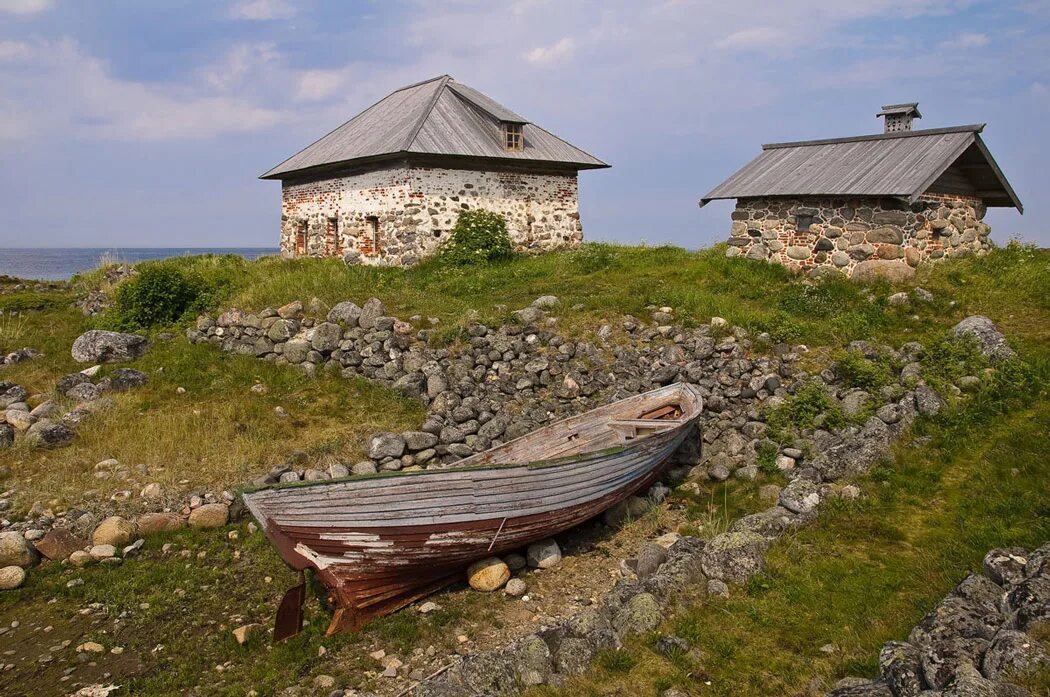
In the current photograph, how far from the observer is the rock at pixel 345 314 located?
15.8 m

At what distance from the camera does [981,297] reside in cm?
1420

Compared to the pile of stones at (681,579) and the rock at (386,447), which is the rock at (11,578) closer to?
the rock at (386,447)

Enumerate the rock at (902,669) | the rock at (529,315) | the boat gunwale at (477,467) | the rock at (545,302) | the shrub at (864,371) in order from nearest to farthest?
the rock at (902,669)
the boat gunwale at (477,467)
the shrub at (864,371)
the rock at (529,315)
the rock at (545,302)

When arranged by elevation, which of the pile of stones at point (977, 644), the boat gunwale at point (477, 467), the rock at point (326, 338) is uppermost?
the rock at point (326, 338)

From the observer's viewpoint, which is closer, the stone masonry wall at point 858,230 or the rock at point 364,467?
the rock at point 364,467

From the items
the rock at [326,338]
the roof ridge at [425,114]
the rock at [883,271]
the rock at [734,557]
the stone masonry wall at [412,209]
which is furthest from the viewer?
the stone masonry wall at [412,209]

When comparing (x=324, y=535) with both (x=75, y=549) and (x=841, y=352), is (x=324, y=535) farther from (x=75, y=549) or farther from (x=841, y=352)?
(x=841, y=352)

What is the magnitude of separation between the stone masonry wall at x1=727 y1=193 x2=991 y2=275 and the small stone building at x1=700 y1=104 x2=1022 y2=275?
0.07ft

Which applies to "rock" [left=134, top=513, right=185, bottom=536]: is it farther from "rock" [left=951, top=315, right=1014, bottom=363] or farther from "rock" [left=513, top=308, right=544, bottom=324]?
"rock" [left=951, top=315, right=1014, bottom=363]

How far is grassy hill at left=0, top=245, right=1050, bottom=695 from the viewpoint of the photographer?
6.88 m

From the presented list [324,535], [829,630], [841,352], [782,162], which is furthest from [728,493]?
[782,162]

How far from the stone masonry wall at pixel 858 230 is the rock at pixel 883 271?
9.2 inches

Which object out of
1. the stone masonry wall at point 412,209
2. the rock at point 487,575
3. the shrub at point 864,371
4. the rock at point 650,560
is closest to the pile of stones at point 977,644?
the rock at point 650,560

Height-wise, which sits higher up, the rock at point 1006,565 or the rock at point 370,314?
the rock at point 370,314
